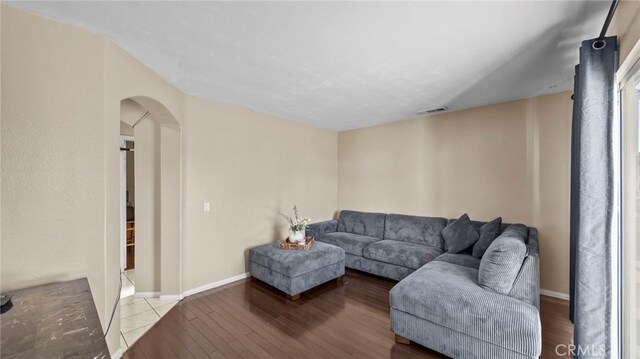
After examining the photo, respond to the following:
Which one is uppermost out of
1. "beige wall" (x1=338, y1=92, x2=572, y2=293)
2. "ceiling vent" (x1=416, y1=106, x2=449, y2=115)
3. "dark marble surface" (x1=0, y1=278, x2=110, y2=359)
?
"ceiling vent" (x1=416, y1=106, x2=449, y2=115)

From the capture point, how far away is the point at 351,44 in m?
2.01

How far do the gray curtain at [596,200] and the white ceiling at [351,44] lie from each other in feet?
1.52

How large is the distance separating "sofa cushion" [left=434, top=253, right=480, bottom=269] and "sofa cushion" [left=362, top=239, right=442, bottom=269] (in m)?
0.26

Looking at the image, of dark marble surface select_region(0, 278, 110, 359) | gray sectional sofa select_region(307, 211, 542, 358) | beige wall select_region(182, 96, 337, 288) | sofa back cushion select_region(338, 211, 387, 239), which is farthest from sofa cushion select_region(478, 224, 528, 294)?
beige wall select_region(182, 96, 337, 288)

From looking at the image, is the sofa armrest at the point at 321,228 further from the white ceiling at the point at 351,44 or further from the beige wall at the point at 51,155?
the beige wall at the point at 51,155

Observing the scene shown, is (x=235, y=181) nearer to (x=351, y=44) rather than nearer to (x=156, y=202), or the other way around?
(x=156, y=202)

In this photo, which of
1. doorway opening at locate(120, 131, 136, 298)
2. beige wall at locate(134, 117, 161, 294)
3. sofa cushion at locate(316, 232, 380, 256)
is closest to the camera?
beige wall at locate(134, 117, 161, 294)

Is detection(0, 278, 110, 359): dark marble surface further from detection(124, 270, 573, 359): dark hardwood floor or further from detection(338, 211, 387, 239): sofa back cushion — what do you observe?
detection(338, 211, 387, 239): sofa back cushion

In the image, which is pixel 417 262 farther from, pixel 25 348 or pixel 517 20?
pixel 25 348

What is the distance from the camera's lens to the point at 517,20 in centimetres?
169

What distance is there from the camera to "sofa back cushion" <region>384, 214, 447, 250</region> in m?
3.87

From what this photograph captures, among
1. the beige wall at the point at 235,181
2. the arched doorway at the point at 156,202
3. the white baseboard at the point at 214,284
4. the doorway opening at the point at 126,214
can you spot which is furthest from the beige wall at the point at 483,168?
the doorway opening at the point at 126,214

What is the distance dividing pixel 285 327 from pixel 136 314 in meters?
1.69

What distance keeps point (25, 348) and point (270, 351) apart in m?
1.62
